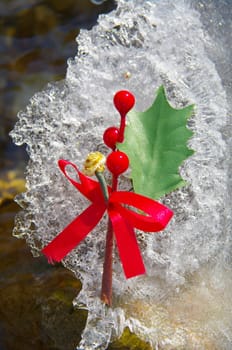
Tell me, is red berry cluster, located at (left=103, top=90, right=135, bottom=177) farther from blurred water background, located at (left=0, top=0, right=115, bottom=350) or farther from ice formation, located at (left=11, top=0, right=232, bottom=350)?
blurred water background, located at (left=0, top=0, right=115, bottom=350)

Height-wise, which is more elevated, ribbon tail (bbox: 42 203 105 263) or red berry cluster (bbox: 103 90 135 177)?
red berry cluster (bbox: 103 90 135 177)

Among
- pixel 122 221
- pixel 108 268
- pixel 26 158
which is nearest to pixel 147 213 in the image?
pixel 122 221

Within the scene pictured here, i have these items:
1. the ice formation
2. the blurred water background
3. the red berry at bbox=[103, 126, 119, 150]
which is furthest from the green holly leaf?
the blurred water background

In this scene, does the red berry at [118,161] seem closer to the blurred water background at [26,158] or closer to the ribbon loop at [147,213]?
the ribbon loop at [147,213]

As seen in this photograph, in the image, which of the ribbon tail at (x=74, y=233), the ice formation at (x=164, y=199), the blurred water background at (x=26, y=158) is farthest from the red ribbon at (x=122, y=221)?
the blurred water background at (x=26, y=158)

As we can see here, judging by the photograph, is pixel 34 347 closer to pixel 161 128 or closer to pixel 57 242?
pixel 57 242

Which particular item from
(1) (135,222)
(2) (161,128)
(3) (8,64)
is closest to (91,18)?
(3) (8,64)

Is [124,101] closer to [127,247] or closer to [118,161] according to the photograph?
[118,161]
